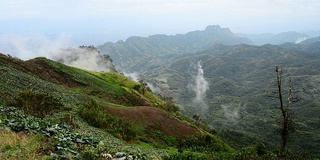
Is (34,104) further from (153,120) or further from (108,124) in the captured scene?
(153,120)

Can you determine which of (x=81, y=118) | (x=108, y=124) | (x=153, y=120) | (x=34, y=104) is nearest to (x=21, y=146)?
(x=34, y=104)

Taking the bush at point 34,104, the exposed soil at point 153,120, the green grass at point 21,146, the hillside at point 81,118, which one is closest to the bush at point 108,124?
the hillside at point 81,118

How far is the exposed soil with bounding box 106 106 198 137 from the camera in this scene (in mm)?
51500

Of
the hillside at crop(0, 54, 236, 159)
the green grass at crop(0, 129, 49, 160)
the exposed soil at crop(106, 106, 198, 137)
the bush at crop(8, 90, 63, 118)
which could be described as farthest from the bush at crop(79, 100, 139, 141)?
the green grass at crop(0, 129, 49, 160)

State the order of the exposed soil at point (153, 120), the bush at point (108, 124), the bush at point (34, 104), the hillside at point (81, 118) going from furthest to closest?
the exposed soil at point (153, 120)
the bush at point (108, 124)
the bush at point (34, 104)
the hillside at point (81, 118)

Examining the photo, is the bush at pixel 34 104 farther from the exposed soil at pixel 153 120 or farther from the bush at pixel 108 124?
the exposed soil at pixel 153 120

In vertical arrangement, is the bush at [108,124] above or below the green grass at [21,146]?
below

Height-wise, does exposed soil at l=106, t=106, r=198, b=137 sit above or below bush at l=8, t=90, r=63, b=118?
below

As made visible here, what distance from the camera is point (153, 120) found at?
2141 inches

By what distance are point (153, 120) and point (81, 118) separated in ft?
59.9

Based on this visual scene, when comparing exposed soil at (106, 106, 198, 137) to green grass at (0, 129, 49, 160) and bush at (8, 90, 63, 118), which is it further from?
green grass at (0, 129, 49, 160)

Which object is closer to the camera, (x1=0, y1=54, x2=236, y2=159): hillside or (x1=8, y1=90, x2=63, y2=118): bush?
(x1=0, y1=54, x2=236, y2=159): hillside

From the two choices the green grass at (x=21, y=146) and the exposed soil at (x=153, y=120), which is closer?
the green grass at (x=21, y=146)

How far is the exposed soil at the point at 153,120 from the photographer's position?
51500mm
